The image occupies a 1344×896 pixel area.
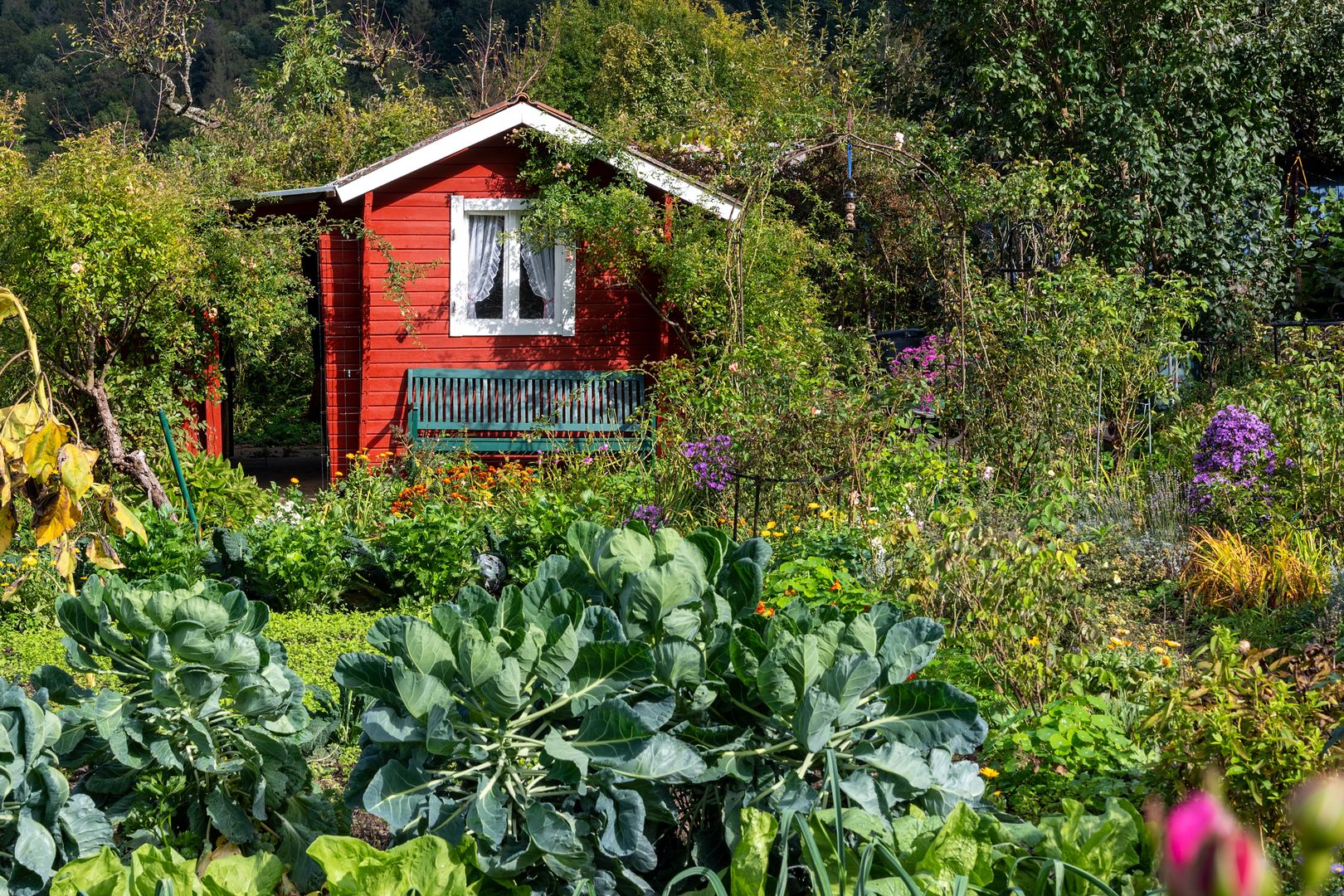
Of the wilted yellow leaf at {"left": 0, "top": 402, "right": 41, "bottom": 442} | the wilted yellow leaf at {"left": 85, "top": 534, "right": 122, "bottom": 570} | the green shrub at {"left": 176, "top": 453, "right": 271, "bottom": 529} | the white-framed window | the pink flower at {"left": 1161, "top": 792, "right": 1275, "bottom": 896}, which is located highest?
the white-framed window

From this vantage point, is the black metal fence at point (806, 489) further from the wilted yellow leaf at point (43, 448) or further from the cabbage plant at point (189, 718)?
the wilted yellow leaf at point (43, 448)


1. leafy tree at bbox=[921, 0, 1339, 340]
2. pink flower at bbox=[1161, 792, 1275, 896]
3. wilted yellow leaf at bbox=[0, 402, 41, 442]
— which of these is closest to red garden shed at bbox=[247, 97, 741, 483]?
leafy tree at bbox=[921, 0, 1339, 340]

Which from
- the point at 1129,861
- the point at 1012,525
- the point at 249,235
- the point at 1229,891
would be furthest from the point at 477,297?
the point at 1229,891

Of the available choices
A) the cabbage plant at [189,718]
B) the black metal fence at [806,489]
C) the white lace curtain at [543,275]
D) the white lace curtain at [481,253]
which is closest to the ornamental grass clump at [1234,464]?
the black metal fence at [806,489]

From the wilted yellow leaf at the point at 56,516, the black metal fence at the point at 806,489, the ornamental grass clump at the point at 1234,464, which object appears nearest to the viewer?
the wilted yellow leaf at the point at 56,516

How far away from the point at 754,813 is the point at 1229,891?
201cm

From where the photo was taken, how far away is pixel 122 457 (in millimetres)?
8727

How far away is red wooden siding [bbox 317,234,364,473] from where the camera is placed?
11492 millimetres

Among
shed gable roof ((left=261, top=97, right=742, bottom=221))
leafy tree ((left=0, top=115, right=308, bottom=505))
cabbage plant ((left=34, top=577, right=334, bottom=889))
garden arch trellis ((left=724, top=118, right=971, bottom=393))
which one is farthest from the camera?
shed gable roof ((left=261, top=97, right=742, bottom=221))

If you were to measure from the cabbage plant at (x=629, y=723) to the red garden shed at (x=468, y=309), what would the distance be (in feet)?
27.2

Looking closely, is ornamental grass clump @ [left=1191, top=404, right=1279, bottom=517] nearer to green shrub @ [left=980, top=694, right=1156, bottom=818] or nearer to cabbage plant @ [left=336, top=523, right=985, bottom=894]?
green shrub @ [left=980, top=694, right=1156, bottom=818]

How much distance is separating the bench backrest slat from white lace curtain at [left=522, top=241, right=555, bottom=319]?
781 mm

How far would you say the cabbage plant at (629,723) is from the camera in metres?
2.35

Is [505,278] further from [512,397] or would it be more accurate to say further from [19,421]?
[19,421]
